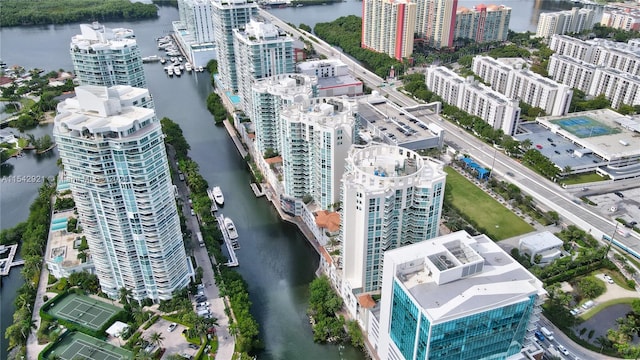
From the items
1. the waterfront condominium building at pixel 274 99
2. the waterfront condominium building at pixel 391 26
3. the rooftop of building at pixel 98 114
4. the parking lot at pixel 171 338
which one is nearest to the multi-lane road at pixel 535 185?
the waterfront condominium building at pixel 391 26

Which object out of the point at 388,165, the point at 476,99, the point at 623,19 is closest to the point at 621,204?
the point at 476,99

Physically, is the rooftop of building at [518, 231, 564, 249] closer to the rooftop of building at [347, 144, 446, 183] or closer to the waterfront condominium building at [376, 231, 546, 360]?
the rooftop of building at [347, 144, 446, 183]

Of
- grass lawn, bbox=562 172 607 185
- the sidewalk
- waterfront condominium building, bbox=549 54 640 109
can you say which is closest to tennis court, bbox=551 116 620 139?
grass lawn, bbox=562 172 607 185

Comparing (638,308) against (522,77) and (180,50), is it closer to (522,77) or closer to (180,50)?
(522,77)

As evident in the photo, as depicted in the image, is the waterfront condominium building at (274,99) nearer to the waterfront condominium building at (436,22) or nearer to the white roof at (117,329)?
the white roof at (117,329)

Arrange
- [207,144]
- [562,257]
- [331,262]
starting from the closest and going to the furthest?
[331,262]
[562,257]
[207,144]

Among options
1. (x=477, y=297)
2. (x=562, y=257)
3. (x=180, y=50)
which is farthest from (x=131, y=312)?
(x=180, y=50)

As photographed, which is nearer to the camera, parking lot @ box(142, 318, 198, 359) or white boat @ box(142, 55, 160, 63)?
parking lot @ box(142, 318, 198, 359)
